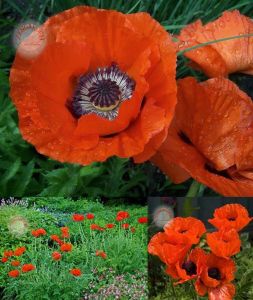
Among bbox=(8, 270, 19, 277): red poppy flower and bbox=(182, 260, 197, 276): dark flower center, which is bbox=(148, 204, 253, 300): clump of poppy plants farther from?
bbox=(8, 270, 19, 277): red poppy flower

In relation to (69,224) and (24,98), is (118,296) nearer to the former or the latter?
(69,224)

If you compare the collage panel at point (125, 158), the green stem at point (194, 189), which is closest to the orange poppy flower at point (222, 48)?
the collage panel at point (125, 158)

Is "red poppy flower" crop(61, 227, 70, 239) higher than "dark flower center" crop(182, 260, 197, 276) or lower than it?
lower

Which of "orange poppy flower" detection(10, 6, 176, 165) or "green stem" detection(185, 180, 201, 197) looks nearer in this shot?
"orange poppy flower" detection(10, 6, 176, 165)

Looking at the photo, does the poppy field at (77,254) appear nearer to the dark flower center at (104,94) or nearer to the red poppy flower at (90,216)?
the red poppy flower at (90,216)

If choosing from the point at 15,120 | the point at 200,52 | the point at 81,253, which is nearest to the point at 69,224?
the point at 81,253

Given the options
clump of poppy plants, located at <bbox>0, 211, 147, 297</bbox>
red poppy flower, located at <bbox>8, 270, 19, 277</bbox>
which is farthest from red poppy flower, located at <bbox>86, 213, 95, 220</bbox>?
red poppy flower, located at <bbox>8, 270, 19, 277</bbox>
